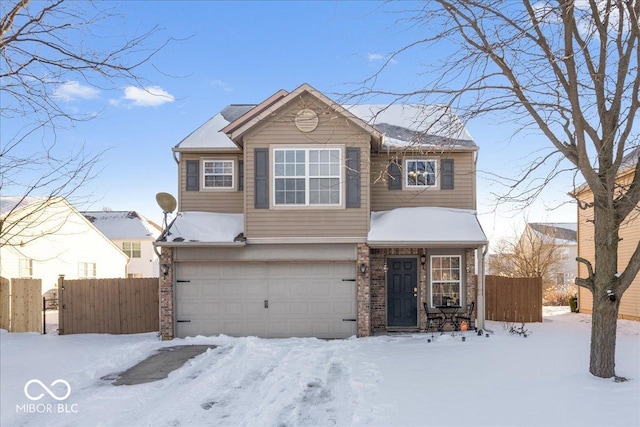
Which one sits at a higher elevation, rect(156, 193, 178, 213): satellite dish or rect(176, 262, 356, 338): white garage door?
rect(156, 193, 178, 213): satellite dish

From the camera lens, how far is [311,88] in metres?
11.6

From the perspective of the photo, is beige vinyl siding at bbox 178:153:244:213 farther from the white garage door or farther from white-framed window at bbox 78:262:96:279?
white-framed window at bbox 78:262:96:279

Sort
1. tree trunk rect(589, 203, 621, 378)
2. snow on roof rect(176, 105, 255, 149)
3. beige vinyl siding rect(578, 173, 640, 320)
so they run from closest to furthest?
tree trunk rect(589, 203, 621, 378) → snow on roof rect(176, 105, 255, 149) → beige vinyl siding rect(578, 173, 640, 320)

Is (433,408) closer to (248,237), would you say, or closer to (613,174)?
(613,174)

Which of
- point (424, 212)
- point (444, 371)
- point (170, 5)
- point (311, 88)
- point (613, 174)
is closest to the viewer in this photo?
point (613, 174)

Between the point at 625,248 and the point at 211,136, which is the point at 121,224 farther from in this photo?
the point at 625,248

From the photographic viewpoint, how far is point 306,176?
11805 mm

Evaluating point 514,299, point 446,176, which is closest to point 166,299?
point 446,176

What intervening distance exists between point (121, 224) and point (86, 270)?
483 inches

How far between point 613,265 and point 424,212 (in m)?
6.03

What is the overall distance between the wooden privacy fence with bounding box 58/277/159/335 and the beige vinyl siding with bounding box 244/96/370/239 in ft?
Result: 13.1

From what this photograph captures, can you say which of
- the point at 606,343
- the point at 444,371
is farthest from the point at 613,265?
the point at 444,371

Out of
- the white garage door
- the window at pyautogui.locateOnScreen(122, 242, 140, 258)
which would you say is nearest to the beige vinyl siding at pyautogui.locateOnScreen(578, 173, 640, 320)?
the white garage door

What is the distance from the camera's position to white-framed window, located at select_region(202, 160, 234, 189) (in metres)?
13.3
